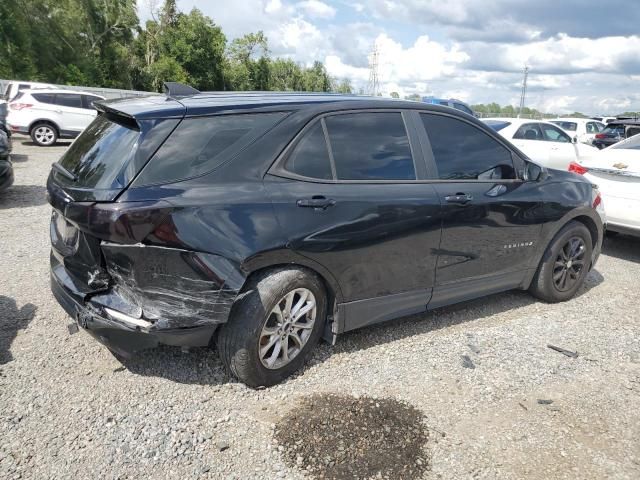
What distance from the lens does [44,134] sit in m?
15.7

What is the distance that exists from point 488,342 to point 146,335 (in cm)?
264

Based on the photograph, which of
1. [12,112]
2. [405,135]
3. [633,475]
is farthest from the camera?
[12,112]

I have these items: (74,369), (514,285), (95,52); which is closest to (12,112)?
(74,369)

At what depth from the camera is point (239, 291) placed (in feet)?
9.62

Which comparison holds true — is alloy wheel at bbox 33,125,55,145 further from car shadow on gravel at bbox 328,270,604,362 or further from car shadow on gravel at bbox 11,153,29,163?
car shadow on gravel at bbox 328,270,604,362

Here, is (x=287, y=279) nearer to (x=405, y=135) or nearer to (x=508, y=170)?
(x=405, y=135)

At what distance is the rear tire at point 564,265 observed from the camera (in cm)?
471

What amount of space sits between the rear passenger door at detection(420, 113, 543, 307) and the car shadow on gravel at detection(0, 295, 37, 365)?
10.2ft

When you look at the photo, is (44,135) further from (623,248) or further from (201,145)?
(623,248)

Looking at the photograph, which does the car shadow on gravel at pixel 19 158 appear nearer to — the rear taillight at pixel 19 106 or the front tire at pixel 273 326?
the rear taillight at pixel 19 106

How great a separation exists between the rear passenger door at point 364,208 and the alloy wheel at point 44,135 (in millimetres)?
15157

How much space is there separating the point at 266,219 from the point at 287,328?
0.74 metres

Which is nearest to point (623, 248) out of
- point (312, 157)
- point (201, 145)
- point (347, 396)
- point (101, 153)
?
point (347, 396)

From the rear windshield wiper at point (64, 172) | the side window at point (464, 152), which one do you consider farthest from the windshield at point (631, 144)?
the rear windshield wiper at point (64, 172)
